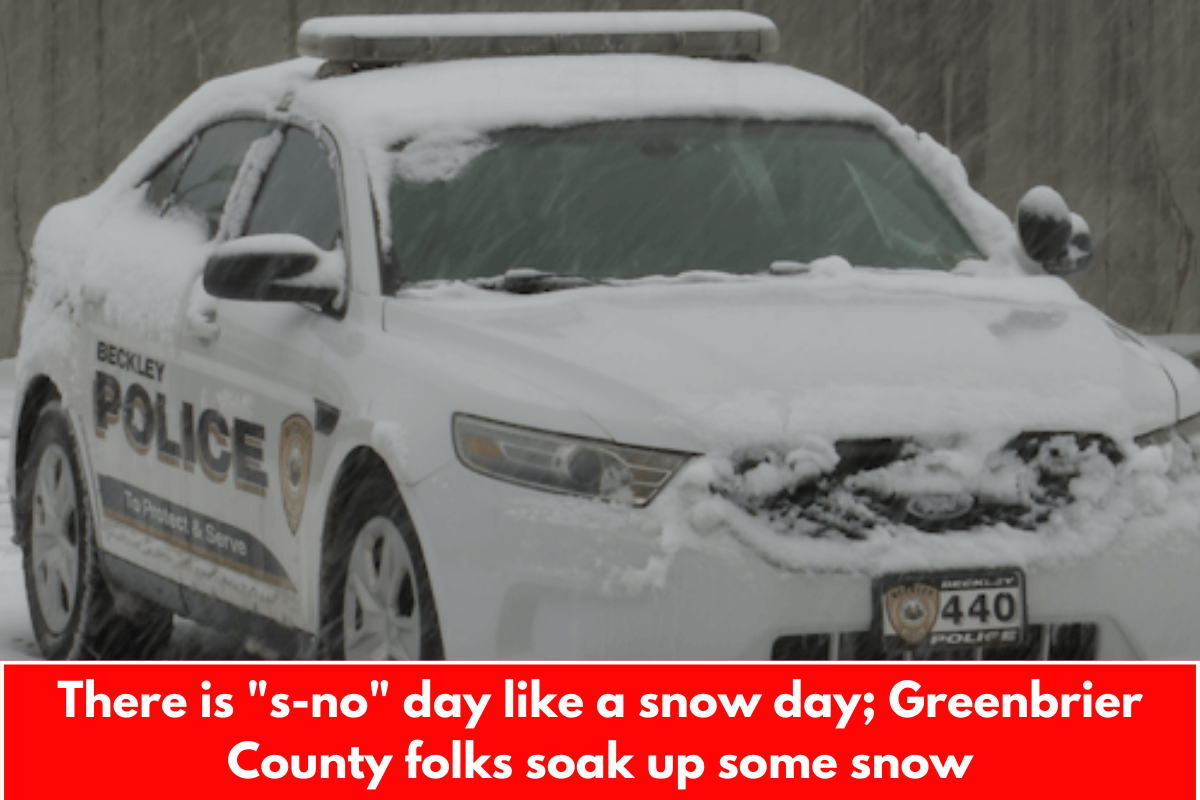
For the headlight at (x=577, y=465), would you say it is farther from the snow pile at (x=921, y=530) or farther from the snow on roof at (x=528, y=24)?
the snow on roof at (x=528, y=24)

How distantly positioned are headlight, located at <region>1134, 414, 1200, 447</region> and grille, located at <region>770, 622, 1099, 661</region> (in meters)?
0.42

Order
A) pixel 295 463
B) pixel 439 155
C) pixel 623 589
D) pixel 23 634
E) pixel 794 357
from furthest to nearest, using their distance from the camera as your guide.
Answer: pixel 23 634 < pixel 439 155 < pixel 295 463 < pixel 794 357 < pixel 623 589

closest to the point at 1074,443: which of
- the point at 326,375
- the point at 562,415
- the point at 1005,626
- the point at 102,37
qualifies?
the point at 1005,626

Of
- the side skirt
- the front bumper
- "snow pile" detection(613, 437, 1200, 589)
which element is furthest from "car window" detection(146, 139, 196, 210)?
"snow pile" detection(613, 437, 1200, 589)

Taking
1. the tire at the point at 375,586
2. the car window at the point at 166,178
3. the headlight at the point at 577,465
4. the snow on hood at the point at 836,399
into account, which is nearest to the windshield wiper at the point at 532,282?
the snow on hood at the point at 836,399

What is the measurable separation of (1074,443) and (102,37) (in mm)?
9612

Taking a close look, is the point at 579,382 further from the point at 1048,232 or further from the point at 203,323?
the point at 1048,232

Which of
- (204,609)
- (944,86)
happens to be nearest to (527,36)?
(204,609)

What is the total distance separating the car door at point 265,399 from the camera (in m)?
5.67

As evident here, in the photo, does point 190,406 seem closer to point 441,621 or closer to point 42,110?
point 441,621

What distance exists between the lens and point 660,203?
6.09m

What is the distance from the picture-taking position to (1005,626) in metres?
4.79

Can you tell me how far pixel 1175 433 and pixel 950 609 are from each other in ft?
2.40

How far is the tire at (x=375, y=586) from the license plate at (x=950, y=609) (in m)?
0.89
